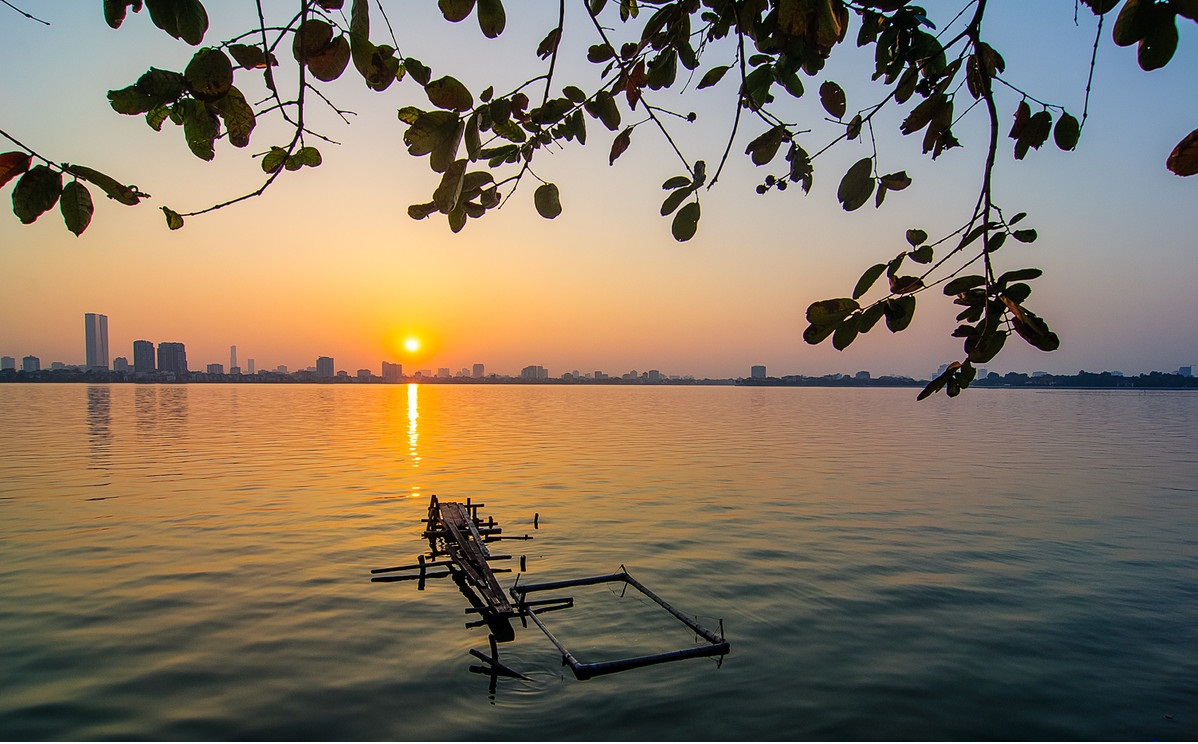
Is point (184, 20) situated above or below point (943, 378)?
above

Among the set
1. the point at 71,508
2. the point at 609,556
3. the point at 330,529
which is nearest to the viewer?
the point at 609,556

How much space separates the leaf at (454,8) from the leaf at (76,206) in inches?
44.8

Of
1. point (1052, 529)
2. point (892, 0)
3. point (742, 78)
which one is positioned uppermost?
point (892, 0)

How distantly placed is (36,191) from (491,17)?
138cm

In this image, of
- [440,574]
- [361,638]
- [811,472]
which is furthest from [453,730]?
[811,472]

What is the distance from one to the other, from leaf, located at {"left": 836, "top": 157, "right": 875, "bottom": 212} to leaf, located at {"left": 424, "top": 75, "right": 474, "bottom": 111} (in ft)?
4.46

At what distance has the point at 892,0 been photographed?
2.73 metres

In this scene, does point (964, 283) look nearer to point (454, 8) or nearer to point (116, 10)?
point (454, 8)

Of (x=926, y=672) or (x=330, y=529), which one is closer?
(x=926, y=672)

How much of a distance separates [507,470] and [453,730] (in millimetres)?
24150

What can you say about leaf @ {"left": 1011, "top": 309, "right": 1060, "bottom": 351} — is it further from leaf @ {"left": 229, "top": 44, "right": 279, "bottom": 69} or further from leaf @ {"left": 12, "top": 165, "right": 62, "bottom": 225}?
leaf @ {"left": 12, "top": 165, "right": 62, "bottom": 225}

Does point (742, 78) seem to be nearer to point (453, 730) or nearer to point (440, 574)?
point (453, 730)

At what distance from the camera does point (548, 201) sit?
2.71 meters

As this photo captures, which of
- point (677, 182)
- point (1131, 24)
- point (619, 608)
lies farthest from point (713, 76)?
point (619, 608)
